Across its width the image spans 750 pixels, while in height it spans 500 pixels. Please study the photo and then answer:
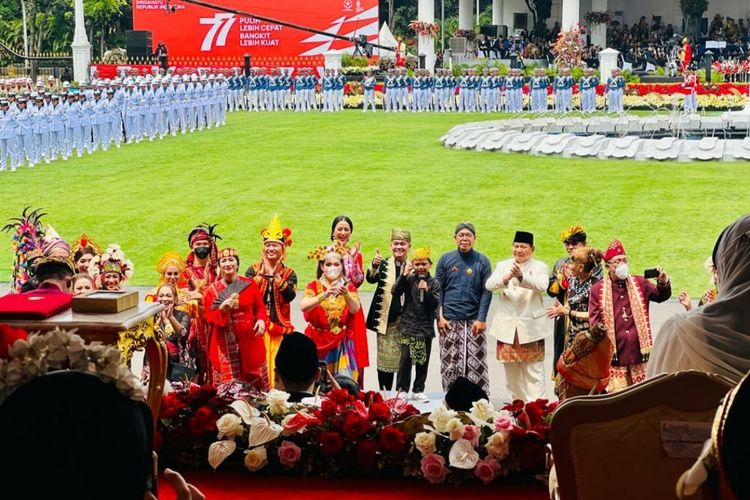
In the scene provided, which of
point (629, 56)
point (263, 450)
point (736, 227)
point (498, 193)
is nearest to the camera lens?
point (736, 227)

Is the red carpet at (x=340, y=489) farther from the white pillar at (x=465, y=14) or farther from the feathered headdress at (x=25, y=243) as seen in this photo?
the white pillar at (x=465, y=14)

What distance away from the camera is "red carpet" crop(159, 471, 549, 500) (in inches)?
208

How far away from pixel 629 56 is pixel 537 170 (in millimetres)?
29360

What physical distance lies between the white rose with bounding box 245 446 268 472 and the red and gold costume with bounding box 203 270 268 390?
2.72 metres

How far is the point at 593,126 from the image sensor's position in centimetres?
3030

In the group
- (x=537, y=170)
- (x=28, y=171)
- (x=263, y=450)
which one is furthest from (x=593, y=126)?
(x=263, y=450)

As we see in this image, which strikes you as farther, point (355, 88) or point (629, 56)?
point (629, 56)

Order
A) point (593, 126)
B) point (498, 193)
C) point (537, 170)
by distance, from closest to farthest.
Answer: point (498, 193), point (537, 170), point (593, 126)

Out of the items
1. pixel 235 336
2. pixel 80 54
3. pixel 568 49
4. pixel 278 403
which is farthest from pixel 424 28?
pixel 278 403

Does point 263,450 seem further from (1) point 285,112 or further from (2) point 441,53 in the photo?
(2) point 441,53

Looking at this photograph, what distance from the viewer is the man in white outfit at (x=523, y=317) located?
8898 mm

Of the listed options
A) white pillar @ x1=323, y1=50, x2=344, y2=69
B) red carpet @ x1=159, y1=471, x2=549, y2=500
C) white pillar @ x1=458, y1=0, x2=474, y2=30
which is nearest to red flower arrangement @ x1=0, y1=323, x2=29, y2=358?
red carpet @ x1=159, y1=471, x2=549, y2=500

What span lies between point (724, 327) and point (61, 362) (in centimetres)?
211

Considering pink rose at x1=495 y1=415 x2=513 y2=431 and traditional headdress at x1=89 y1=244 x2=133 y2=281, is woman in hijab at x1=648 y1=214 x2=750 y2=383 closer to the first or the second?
pink rose at x1=495 y1=415 x2=513 y2=431
